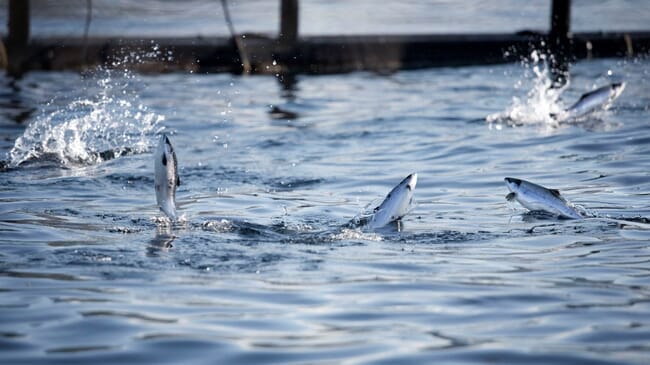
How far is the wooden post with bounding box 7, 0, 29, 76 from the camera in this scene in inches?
740

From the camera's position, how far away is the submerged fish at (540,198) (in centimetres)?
827

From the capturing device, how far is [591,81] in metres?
18.0

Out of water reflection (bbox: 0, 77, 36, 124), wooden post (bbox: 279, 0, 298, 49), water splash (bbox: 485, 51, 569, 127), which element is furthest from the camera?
wooden post (bbox: 279, 0, 298, 49)

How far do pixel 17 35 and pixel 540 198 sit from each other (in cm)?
1258

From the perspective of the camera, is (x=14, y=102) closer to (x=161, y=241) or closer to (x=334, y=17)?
(x=161, y=241)

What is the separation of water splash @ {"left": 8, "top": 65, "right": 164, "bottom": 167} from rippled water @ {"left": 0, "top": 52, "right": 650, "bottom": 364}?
4 cm

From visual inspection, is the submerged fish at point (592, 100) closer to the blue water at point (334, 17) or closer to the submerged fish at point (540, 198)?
the submerged fish at point (540, 198)

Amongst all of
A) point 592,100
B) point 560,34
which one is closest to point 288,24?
point 560,34

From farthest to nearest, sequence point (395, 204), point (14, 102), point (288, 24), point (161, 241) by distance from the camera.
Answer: point (288, 24)
point (14, 102)
point (395, 204)
point (161, 241)

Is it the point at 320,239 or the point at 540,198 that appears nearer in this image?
the point at 320,239

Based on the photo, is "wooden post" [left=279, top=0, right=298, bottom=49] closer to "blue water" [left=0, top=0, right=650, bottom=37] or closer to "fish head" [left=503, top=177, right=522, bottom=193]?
"blue water" [left=0, top=0, right=650, bottom=37]

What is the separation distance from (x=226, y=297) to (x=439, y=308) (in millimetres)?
1090

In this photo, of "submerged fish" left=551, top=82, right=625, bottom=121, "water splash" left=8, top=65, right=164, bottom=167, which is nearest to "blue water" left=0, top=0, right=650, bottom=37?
"water splash" left=8, top=65, right=164, bottom=167

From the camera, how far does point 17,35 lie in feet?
62.0
